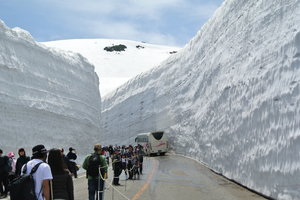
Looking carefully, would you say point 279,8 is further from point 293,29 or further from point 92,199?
point 92,199

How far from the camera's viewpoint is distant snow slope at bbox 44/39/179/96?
96.2 metres

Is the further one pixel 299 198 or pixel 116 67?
pixel 116 67

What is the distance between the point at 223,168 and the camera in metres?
20.5

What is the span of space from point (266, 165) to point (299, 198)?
117 inches

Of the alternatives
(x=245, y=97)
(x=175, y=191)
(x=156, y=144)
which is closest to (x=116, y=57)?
(x=156, y=144)

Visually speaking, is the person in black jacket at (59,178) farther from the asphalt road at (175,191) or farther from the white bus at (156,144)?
the white bus at (156,144)

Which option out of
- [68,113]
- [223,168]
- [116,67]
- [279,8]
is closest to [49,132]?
[68,113]

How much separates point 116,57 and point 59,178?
11325 centimetres

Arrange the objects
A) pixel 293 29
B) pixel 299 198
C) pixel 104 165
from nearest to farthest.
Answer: pixel 104 165
pixel 299 198
pixel 293 29

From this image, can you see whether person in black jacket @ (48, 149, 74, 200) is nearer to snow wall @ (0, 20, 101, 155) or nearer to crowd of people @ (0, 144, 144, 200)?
crowd of people @ (0, 144, 144, 200)

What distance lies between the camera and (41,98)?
29453mm

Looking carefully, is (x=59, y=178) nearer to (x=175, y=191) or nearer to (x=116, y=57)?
(x=175, y=191)

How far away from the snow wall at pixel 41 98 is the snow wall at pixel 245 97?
32.7 feet

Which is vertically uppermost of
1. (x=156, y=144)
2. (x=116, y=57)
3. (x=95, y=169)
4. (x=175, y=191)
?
(x=116, y=57)
